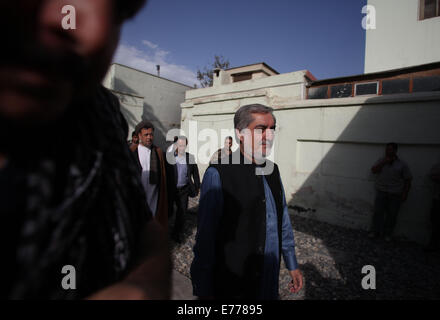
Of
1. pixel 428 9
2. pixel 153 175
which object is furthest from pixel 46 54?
pixel 428 9

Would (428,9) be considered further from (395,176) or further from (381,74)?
(395,176)

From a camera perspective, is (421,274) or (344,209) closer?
(421,274)

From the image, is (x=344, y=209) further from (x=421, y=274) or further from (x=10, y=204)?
(x=10, y=204)

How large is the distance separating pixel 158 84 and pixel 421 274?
635 inches

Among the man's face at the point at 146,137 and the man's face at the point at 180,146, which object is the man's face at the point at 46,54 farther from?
the man's face at the point at 180,146

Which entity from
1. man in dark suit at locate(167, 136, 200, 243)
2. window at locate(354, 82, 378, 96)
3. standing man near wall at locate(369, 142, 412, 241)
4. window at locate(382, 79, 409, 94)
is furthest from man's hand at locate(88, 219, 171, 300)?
window at locate(354, 82, 378, 96)

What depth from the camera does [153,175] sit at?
3801 millimetres

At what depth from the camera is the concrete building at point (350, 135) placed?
5328 mm

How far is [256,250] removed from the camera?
5.65 ft

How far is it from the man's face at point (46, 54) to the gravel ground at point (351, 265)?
3.72 m

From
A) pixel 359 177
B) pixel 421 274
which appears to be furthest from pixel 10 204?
pixel 359 177

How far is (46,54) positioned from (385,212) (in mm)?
6967

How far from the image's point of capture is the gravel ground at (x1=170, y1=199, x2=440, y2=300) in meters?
3.43

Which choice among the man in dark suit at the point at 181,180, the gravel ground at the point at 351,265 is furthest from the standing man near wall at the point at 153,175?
the gravel ground at the point at 351,265
